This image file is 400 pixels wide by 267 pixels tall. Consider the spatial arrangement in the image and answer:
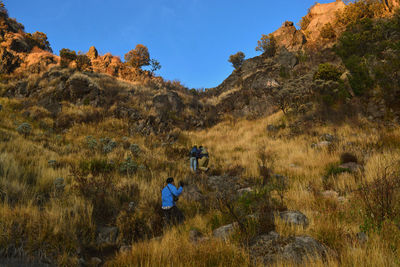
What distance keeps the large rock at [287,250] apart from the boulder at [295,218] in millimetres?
593

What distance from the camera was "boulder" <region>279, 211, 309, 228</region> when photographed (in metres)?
3.64

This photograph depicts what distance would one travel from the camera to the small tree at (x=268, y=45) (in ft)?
116

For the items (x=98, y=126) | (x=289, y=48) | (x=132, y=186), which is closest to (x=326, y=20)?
(x=289, y=48)

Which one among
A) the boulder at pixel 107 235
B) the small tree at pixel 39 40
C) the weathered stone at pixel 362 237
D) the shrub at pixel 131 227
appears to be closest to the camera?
the weathered stone at pixel 362 237

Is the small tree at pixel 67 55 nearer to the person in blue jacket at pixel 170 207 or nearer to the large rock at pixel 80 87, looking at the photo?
the large rock at pixel 80 87

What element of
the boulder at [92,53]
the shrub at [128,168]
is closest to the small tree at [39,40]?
the boulder at [92,53]

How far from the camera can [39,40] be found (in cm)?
3038

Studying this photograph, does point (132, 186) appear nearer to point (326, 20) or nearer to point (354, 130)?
point (354, 130)

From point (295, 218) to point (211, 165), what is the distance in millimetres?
7644

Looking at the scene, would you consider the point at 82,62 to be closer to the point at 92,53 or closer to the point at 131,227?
the point at 92,53

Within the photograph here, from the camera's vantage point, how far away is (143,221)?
4742 mm

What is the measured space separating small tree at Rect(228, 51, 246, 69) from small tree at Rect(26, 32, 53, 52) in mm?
33232

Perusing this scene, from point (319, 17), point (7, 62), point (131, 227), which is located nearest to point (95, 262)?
point (131, 227)

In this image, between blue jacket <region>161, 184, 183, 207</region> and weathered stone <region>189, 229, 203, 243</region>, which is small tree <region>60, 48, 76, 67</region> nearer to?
blue jacket <region>161, 184, 183, 207</region>
